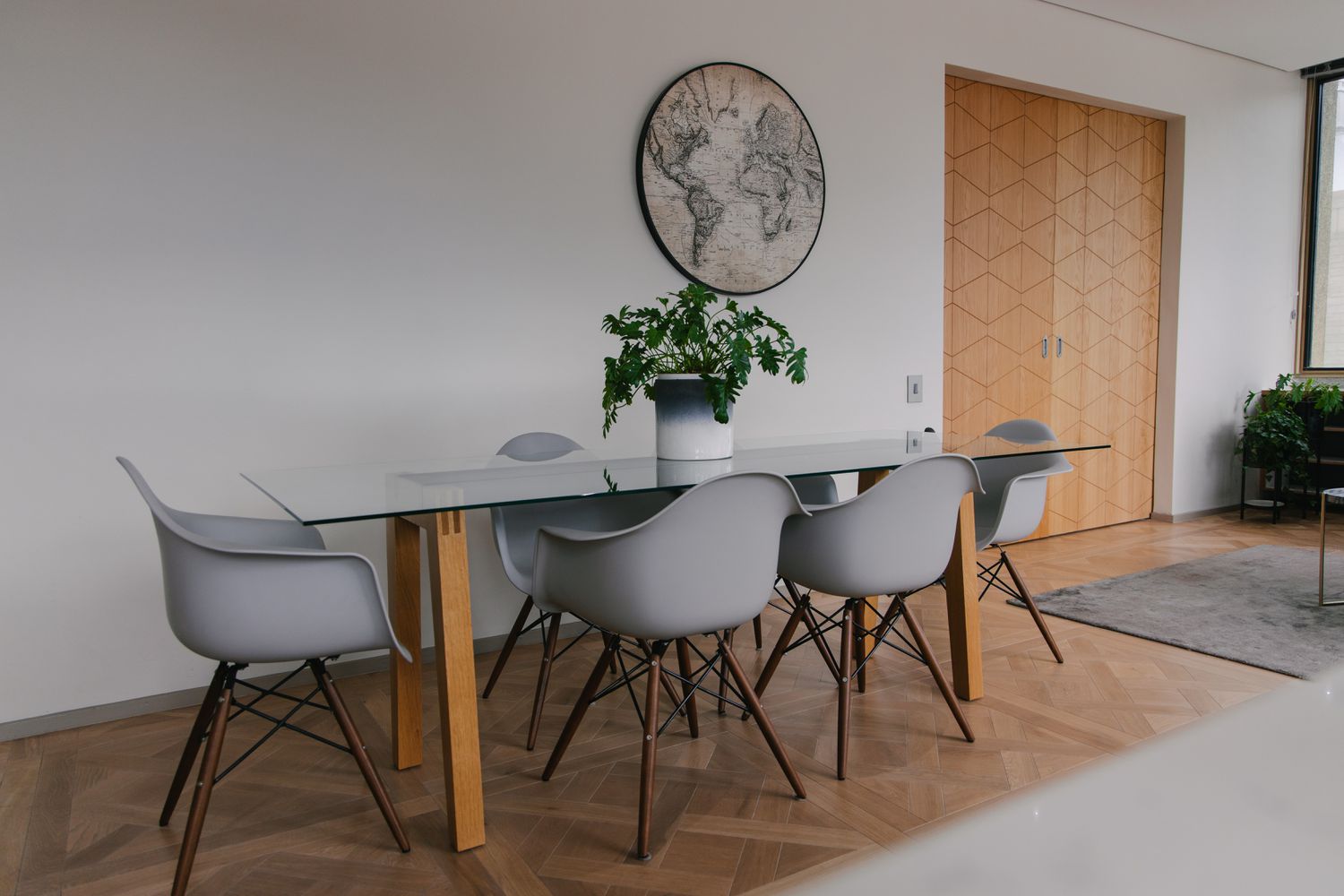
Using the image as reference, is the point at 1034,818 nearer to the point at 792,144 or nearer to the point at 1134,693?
the point at 1134,693

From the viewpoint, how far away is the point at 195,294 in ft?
9.35

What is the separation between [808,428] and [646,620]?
2411mm

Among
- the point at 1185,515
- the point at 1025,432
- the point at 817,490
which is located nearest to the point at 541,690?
the point at 817,490

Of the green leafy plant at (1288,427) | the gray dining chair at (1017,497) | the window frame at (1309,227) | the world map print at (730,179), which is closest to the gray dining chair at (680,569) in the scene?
Result: the gray dining chair at (1017,497)

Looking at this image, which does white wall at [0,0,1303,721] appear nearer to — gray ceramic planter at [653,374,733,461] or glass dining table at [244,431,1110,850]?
glass dining table at [244,431,1110,850]

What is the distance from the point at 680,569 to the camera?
1.96 meters

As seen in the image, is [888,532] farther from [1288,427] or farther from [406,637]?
[1288,427]

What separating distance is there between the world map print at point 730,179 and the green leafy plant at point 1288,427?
383 cm

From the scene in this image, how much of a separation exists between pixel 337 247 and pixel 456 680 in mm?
1778

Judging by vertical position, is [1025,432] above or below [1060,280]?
below

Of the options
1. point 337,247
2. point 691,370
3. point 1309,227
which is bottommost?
point 691,370

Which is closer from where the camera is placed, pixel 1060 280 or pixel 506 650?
pixel 506 650

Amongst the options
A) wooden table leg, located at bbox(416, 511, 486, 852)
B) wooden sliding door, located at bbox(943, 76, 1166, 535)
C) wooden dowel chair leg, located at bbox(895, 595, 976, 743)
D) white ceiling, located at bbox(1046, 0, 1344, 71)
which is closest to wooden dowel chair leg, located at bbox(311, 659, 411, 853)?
wooden table leg, located at bbox(416, 511, 486, 852)

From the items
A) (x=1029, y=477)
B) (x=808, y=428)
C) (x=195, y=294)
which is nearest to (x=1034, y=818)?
(x=1029, y=477)
